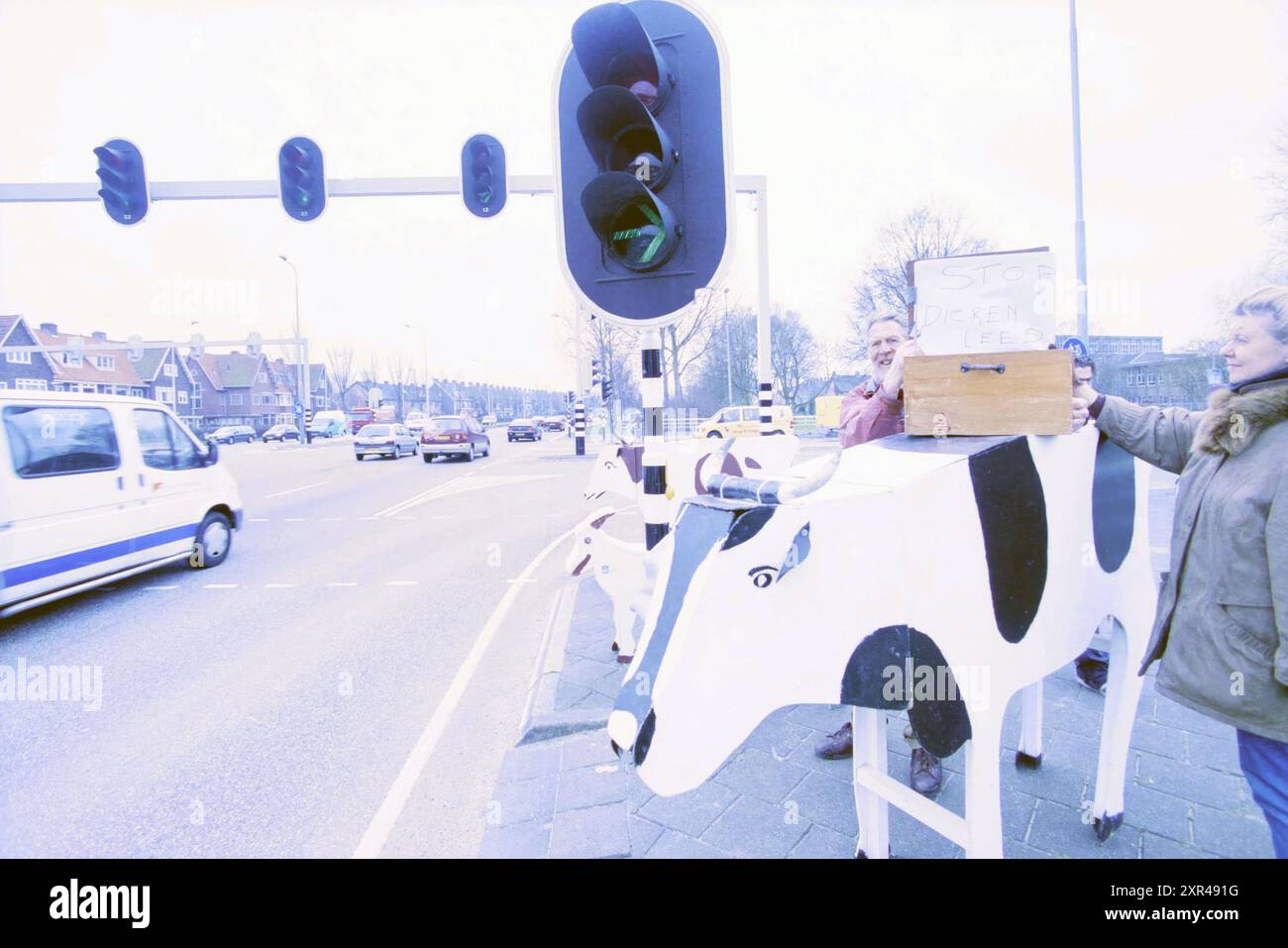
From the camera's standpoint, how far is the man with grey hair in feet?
8.96

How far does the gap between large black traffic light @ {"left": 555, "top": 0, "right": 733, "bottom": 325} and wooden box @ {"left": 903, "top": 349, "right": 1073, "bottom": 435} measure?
0.97 m

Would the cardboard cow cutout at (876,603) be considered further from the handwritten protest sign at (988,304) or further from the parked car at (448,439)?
the parked car at (448,439)

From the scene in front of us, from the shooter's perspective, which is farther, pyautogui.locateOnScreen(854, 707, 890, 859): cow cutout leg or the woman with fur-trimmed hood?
pyautogui.locateOnScreen(854, 707, 890, 859): cow cutout leg

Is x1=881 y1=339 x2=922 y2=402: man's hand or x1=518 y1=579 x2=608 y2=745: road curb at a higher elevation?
x1=881 y1=339 x2=922 y2=402: man's hand

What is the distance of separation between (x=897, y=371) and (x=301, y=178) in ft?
28.2

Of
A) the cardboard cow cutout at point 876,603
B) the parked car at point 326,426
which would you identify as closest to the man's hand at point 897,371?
the cardboard cow cutout at point 876,603

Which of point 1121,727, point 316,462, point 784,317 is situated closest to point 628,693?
point 1121,727

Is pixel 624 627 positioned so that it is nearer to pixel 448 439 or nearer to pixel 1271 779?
pixel 1271 779

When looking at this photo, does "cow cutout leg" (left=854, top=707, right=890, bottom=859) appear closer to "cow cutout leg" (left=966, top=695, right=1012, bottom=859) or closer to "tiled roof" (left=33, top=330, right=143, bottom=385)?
"cow cutout leg" (left=966, top=695, right=1012, bottom=859)

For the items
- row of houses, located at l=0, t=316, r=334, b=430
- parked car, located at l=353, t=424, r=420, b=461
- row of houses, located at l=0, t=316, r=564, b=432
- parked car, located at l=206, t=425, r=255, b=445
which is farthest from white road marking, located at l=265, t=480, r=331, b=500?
parked car, located at l=206, t=425, r=255, b=445

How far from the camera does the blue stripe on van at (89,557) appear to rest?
18.7 ft

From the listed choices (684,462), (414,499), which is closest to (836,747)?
(684,462)

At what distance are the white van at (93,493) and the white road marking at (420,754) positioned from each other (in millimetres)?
4037
